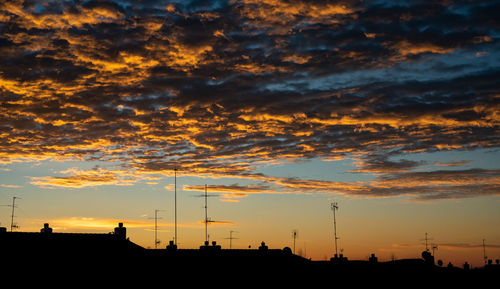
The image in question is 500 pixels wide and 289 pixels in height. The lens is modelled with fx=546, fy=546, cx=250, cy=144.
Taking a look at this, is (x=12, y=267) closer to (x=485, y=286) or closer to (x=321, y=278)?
(x=321, y=278)

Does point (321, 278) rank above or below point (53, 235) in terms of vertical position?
below

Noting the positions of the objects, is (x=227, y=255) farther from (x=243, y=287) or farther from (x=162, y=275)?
(x=162, y=275)

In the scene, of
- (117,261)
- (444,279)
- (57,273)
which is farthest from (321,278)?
(57,273)

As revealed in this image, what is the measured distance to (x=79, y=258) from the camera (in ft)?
173

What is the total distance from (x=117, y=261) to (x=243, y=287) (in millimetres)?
13887

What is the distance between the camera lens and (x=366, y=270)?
239 ft

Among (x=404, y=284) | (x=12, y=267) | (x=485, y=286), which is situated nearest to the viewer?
(x=12, y=267)

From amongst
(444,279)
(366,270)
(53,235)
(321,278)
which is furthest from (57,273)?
(444,279)

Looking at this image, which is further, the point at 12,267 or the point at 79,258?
the point at 79,258

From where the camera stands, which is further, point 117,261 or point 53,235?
point 53,235

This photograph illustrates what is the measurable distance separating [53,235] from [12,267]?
31.3 ft

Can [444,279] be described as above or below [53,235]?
below

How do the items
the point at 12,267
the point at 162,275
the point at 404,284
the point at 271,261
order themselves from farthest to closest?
the point at 404,284
the point at 271,261
the point at 162,275
the point at 12,267

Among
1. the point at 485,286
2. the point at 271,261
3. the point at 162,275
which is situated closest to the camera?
the point at 162,275
